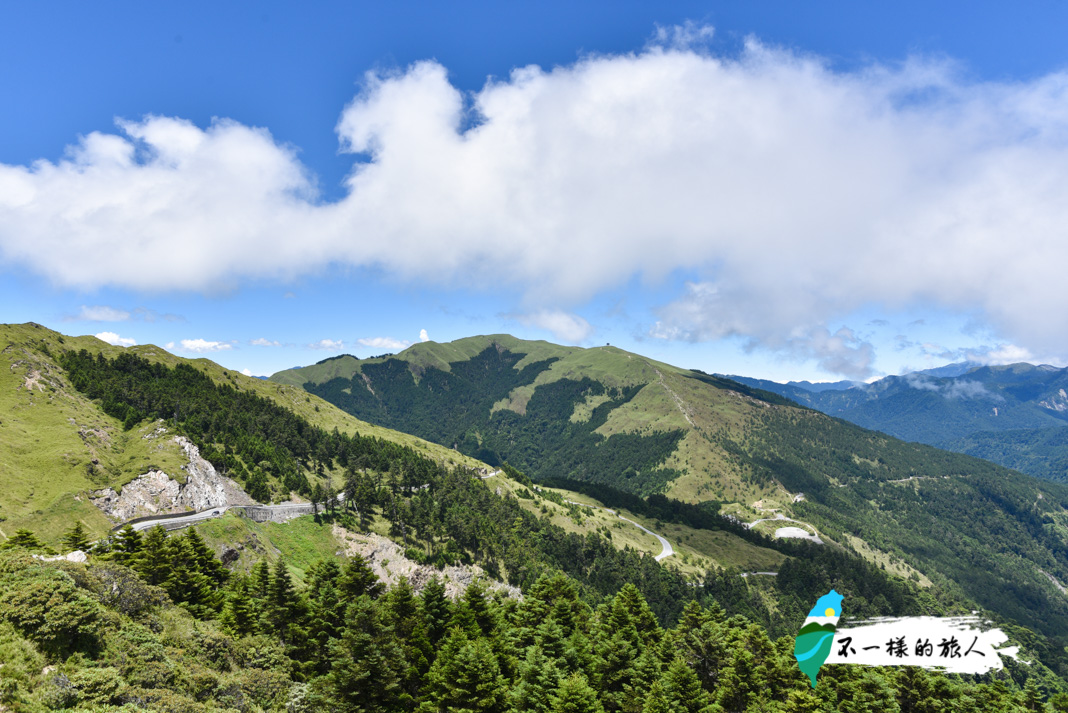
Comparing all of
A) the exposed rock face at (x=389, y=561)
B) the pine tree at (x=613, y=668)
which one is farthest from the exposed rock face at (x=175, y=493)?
the pine tree at (x=613, y=668)

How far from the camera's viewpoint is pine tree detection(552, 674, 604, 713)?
3894 cm

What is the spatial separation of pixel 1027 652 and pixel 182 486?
293m

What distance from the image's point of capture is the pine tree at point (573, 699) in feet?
128

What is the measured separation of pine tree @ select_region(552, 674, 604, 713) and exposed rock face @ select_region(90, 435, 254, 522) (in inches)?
3475

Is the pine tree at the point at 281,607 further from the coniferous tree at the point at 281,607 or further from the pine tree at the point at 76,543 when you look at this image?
the pine tree at the point at 76,543

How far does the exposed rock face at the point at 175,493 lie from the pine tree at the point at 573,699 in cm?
8826

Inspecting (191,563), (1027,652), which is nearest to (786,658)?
(191,563)

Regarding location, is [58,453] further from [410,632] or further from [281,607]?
[410,632]

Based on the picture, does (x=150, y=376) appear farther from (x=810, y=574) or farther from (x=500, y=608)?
(x=810, y=574)

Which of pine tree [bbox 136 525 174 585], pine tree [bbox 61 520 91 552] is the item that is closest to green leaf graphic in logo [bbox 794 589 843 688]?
pine tree [bbox 136 525 174 585]

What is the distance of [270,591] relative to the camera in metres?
53.9

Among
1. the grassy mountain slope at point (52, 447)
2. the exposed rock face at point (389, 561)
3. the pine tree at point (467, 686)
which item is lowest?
the exposed rock face at point (389, 561)

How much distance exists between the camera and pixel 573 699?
39.8 m

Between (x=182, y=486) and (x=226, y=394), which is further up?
(x=226, y=394)
